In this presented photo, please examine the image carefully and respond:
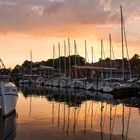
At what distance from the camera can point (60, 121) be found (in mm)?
37594

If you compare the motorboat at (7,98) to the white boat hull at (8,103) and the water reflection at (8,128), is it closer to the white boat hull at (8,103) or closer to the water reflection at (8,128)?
the white boat hull at (8,103)

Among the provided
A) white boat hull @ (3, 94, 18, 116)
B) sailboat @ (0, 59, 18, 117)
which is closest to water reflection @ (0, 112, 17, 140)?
white boat hull @ (3, 94, 18, 116)

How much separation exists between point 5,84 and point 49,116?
5.64 m

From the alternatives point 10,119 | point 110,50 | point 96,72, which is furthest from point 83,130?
point 96,72

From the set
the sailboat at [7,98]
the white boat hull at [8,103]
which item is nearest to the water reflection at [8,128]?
the white boat hull at [8,103]

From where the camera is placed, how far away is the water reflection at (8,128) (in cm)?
2908

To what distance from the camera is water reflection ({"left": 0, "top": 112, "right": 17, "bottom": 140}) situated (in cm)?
2908

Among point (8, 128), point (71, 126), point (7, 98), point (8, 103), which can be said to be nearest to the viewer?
point (8, 128)

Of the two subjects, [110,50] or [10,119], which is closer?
[10,119]

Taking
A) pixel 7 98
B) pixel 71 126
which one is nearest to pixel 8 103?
pixel 7 98

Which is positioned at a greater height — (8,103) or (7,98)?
(7,98)

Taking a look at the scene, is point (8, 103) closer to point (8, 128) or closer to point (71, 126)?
point (8, 128)

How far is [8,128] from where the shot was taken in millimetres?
32438

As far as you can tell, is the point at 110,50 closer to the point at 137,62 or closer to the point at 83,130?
the point at 83,130
